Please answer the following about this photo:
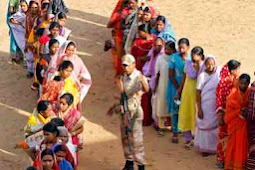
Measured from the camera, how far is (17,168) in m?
9.28

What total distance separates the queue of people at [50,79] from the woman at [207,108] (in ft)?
5.38

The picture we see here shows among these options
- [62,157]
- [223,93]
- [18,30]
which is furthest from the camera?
[18,30]

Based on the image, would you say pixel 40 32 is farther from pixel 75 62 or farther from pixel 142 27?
pixel 142 27

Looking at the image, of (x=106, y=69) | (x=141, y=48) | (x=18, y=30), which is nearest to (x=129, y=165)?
(x=141, y=48)

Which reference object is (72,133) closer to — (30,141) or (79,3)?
(30,141)

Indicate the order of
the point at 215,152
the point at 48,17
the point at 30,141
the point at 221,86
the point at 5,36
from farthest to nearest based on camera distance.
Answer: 1. the point at 5,36
2. the point at 48,17
3. the point at 215,152
4. the point at 221,86
5. the point at 30,141

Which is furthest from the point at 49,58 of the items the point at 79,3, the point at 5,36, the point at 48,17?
the point at 79,3

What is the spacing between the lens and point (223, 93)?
29.0 feet

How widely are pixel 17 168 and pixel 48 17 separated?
10.2 feet

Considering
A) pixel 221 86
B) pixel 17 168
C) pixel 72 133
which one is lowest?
pixel 17 168

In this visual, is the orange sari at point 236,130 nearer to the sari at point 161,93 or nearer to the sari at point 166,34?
the sari at point 161,93

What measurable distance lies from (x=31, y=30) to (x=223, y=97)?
432 cm

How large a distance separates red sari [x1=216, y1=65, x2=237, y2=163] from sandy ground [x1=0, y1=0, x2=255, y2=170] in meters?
0.31

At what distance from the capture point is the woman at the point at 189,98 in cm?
916
